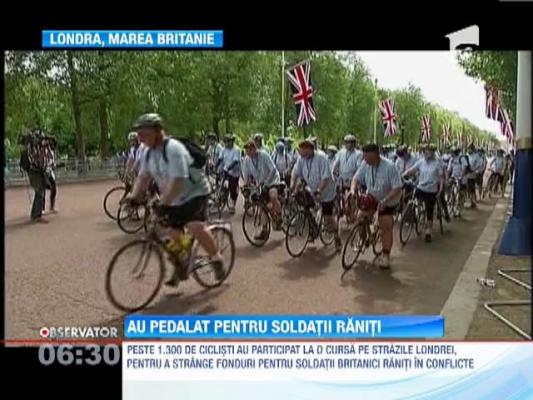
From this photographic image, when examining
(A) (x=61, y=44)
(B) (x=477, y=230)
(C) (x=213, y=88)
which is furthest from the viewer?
(B) (x=477, y=230)

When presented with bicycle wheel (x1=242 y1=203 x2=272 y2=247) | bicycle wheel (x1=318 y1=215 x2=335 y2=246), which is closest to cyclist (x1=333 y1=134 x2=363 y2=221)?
bicycle wheel (x1=318 y1=215 x2=335 y2=246)

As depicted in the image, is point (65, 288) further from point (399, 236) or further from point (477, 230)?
point (477, 230)

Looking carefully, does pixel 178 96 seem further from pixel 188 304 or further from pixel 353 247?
pixel 353 247

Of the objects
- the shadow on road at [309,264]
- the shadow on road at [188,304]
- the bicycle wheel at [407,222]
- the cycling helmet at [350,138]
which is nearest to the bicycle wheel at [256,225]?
the shadow on road at [309,264]

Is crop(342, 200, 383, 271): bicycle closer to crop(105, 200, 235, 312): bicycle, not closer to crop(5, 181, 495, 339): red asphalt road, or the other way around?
crop(5, 181, 495, 339): red asphalt road

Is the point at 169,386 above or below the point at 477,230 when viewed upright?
below

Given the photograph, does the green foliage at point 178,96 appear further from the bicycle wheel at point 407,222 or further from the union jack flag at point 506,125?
the bicycle wheel at point 407,222

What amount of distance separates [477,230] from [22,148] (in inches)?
75.0

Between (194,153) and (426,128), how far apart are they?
943 mm

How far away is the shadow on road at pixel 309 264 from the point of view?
2.40 m

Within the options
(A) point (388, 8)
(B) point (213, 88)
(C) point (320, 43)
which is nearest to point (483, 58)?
(A) point (388, 8)

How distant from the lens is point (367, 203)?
2523 millimetres

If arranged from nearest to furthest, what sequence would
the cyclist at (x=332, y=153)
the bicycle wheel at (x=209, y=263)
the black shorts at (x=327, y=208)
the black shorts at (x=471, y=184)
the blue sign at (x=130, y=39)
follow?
1. the blue sign at (x=130, y=39)
2. the bicycle wheel at (x=209, y=263)
3. the cyclist at (x=332, y=153)
4. the black shorts at (x=327, y=208)
5. the black shorts at (x=471, y=184)

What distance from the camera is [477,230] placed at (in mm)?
2582
